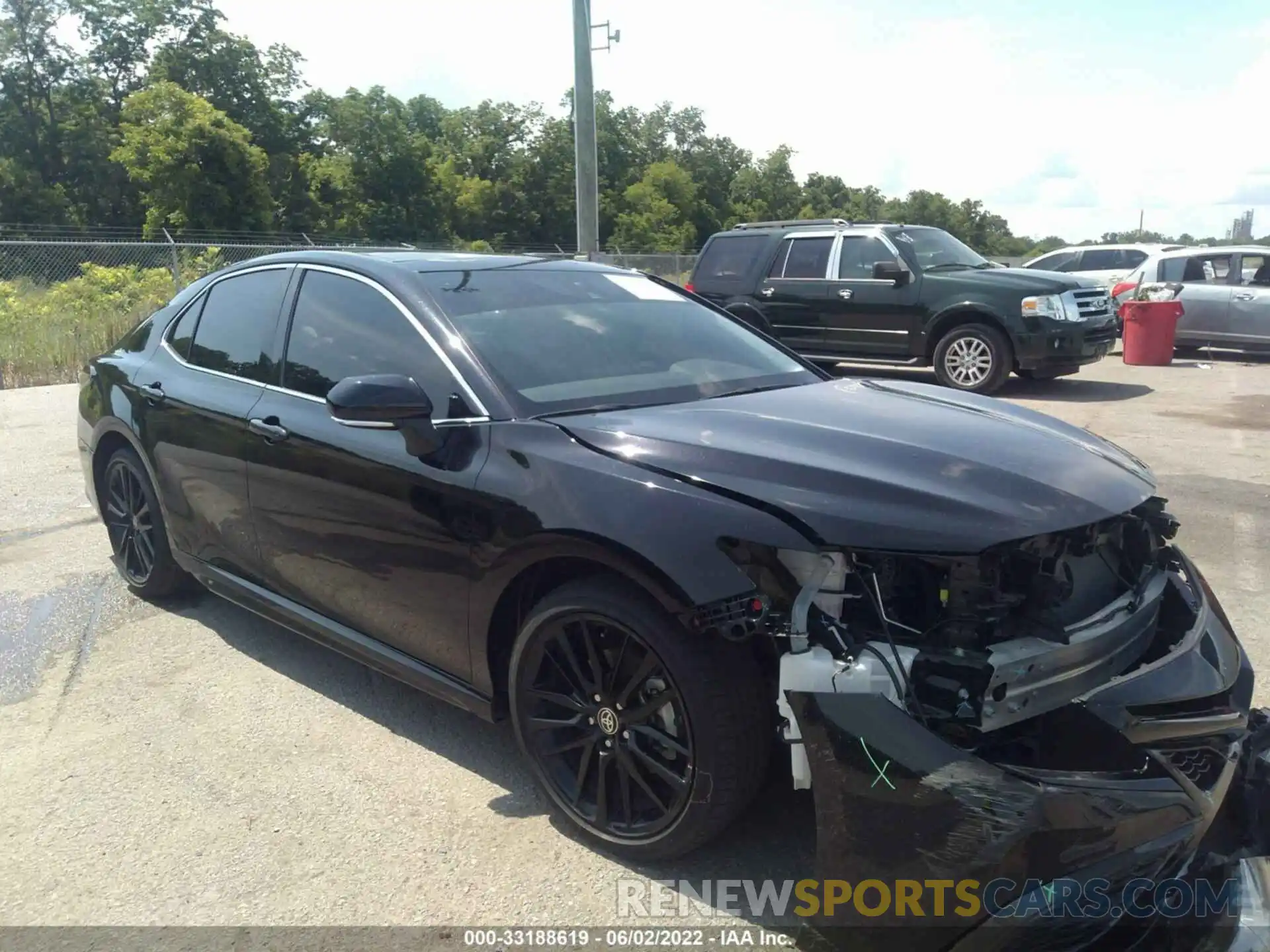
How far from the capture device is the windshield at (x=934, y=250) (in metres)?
11.5

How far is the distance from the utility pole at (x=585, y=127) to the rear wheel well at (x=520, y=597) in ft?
46.0

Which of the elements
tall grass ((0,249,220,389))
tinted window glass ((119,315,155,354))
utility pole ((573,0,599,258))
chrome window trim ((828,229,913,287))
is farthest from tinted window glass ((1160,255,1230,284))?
tinted window glass ((119,315,155,354))

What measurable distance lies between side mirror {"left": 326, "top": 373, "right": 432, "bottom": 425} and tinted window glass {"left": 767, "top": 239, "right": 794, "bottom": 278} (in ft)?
31.4

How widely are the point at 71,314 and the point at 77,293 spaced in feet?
9.17

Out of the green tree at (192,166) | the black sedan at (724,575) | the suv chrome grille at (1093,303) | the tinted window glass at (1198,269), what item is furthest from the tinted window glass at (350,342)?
the green tree at (192,166)

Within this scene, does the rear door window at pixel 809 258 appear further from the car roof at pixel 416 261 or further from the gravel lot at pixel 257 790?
the car roof at pixel 416 261

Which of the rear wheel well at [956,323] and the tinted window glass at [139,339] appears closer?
the tinted window glass at [139,339]

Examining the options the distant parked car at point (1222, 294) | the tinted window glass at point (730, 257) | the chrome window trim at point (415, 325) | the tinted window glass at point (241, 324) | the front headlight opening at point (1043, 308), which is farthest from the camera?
the distant parked car at point (1222, 294)

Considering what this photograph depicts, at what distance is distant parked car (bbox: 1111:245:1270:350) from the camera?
14498mm

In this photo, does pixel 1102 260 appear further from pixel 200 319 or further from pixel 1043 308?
pixel 200 319

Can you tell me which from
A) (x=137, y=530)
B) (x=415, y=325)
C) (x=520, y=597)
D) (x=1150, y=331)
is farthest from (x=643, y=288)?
(x=1150, y=331)

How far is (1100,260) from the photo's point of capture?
18.7 metres

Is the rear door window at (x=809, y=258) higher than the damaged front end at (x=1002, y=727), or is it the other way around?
the rear door window at (x=809, y=258)

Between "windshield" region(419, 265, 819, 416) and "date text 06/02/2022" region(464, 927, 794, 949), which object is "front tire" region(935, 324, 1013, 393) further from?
"date text 06/02/2022" region(464, 927, 794, 949)
